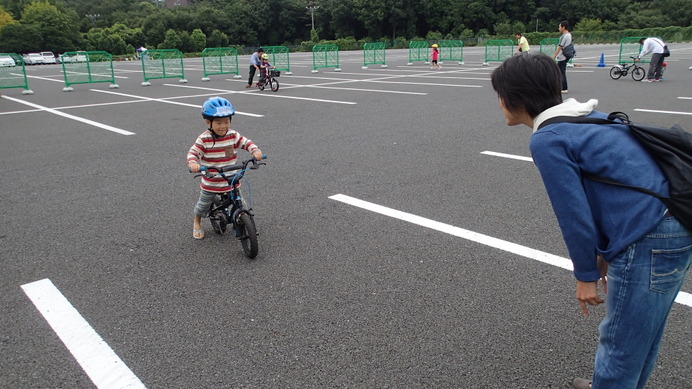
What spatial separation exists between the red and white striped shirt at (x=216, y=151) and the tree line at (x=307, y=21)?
2526 inches

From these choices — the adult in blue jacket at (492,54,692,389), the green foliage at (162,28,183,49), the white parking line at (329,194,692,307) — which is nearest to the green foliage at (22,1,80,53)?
the green foliage at (162,28,183,49)

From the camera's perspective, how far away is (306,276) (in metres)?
3.65

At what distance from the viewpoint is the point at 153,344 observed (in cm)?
286

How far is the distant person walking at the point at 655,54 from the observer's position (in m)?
14.3

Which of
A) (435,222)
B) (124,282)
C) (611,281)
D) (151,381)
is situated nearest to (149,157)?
(124,282)

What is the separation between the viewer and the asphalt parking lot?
8.68 feet

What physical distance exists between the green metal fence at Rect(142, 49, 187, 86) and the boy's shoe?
775 inches

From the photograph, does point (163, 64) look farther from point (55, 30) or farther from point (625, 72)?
point (55, 30)

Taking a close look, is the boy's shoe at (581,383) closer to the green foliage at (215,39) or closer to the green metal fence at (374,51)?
the green metal fence at (374,51)

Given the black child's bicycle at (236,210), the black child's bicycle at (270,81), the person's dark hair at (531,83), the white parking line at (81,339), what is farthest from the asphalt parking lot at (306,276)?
the black child's bicycle at (270,81)

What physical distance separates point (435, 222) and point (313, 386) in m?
2.39

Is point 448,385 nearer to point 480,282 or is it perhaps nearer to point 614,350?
point 614,350

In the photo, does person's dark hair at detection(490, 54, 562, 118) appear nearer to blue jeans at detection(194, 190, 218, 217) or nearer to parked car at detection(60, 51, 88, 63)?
blue jeans at detection(194, 190, 218, 217)

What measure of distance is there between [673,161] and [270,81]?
14.8 meters
